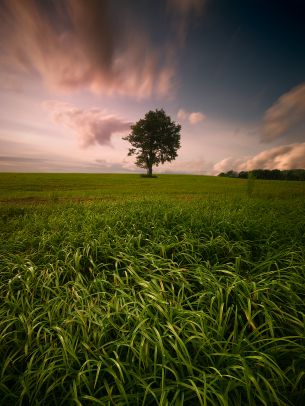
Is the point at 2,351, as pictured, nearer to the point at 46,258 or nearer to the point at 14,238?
the point at 46,258

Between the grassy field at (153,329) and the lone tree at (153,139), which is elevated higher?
the lone tree at (153,139)

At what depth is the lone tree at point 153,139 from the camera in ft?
175

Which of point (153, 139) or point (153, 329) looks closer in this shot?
point (153, 329)

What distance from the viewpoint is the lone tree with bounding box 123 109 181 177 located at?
5328 centimetres

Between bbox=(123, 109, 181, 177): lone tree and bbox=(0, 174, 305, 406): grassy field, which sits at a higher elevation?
bbox=(123, 109, 181, 177): lone tree

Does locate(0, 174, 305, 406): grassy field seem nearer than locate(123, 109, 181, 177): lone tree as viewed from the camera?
Yes

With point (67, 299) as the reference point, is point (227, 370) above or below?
above

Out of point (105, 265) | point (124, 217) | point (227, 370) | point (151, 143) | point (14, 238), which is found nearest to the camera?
point (227, 370)

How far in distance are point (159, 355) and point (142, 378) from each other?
1.03 ft

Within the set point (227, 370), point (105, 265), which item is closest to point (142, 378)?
point (227, 370)

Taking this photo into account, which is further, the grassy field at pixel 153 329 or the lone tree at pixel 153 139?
the lone tree at pixel 153 139

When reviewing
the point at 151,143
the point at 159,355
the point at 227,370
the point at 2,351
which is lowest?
the point at 2,351

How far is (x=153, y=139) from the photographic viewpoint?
2128 inches

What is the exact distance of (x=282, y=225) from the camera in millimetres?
5406
